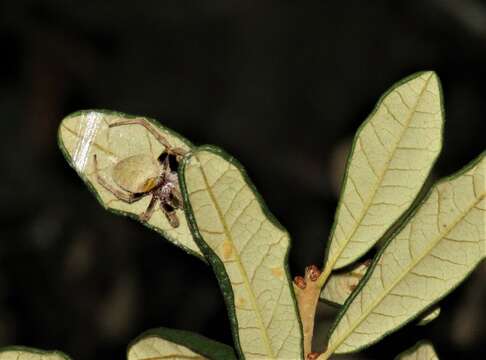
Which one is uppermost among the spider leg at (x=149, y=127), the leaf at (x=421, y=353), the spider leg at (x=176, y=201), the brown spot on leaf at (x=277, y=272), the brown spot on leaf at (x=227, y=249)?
the spider leg at (x=149, y=127)

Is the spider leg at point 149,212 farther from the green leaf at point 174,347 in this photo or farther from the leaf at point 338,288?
the leaf at point 338,288

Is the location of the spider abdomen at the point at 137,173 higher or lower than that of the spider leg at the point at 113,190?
higher

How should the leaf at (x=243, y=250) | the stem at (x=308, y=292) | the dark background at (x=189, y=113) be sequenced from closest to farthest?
the leaf at (x=243, y=250)
the stem at (x=308, y=292)
the dark background at (x=189, y=113)

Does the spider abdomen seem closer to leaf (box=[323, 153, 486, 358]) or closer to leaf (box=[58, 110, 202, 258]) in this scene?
leaf (box=[58, 110, 202, 258])

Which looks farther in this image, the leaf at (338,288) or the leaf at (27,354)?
the leaf at (338,288)

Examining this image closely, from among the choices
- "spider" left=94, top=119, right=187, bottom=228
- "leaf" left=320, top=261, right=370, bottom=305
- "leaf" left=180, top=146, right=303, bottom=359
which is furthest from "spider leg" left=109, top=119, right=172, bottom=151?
"leaf" left=320, top=261, right=370, bottom=305

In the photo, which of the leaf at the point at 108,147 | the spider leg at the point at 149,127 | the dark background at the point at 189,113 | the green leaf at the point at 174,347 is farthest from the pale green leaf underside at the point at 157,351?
the dark background at the point at 189,113
